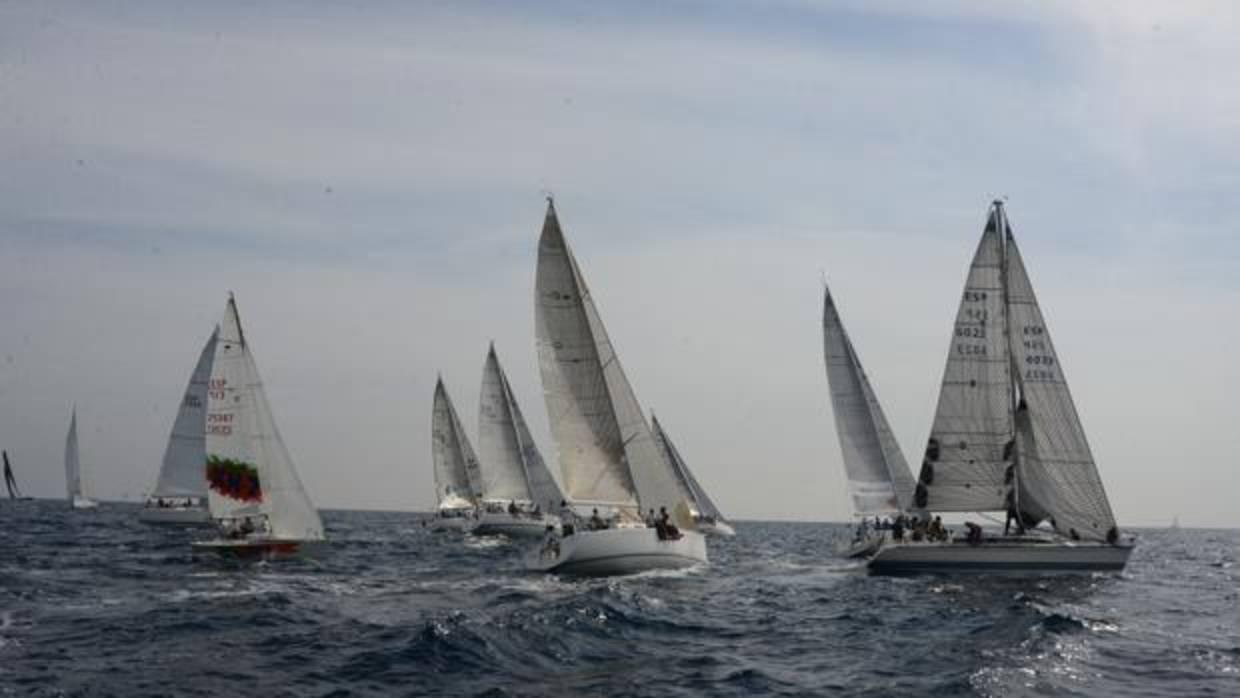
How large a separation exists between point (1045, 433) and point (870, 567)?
284 inches

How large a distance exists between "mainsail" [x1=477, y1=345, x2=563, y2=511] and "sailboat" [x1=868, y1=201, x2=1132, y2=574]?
129 feet

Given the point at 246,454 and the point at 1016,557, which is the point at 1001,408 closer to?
the point at 1016,557

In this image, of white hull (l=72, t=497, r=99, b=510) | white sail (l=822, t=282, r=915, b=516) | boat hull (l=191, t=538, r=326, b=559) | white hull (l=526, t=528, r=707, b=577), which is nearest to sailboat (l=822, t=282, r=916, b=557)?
white sail (l=822, t=282, r=915, b=516)

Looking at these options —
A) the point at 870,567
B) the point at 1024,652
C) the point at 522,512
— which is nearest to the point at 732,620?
the point at 1024,652

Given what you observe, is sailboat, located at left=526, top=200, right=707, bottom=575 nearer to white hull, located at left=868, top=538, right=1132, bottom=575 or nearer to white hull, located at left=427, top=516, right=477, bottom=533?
white hull, located at left=868, top=538, right=1132, bottom=575

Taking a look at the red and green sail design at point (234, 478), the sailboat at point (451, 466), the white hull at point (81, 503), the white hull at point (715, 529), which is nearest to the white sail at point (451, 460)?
the sailboat at point (451, 466)

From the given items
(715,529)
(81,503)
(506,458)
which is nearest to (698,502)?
(715,529)

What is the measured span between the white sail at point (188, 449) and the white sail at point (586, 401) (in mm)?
33383

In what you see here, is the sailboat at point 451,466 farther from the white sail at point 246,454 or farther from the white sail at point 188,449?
the white sail at point 246,454

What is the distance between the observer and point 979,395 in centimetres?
4297

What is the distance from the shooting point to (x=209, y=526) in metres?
81.8

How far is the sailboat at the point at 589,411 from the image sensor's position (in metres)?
41.0

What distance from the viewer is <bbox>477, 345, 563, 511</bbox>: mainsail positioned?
79.6 meters

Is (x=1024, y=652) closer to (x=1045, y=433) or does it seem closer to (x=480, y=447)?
(x=1045, y=433)
